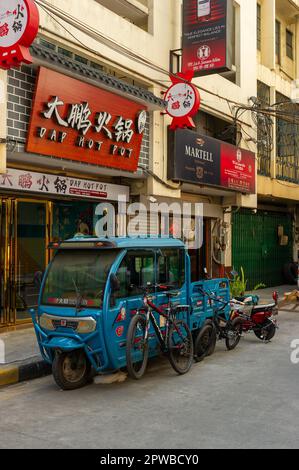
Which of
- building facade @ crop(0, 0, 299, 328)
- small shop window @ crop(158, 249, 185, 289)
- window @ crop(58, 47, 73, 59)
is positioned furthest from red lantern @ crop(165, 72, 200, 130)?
small shop window @ crop(158, 249, 185, 289)

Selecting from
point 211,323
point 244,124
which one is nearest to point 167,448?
point 211,323

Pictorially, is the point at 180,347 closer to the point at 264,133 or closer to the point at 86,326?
the point at 86,326

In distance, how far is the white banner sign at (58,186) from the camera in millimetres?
10156

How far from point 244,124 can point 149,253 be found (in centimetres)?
1137

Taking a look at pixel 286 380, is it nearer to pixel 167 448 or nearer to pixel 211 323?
pixel 211 323

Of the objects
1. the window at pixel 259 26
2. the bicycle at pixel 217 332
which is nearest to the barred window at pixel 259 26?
the window at pixel 259 26

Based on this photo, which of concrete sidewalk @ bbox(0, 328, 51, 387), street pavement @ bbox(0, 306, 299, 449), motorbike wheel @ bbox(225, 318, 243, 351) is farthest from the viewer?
motorbike wheel @ bbox(225, 318, 243, 351)

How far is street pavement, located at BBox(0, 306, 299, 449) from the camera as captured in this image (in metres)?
4.85

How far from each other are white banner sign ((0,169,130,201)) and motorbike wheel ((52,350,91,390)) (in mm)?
4211

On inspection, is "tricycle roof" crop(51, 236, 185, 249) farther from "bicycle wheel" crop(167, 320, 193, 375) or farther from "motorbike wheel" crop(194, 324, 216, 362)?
"motorbike wheel" crop(194, 324, 216, 362)

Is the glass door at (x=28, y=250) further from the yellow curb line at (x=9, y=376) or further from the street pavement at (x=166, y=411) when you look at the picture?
the street pavement at (x=166, y=411)

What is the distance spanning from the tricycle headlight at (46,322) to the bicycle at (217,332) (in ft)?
8.53

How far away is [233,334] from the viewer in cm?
950


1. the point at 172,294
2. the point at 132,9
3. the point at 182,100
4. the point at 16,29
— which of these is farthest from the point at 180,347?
the point at 132,9
